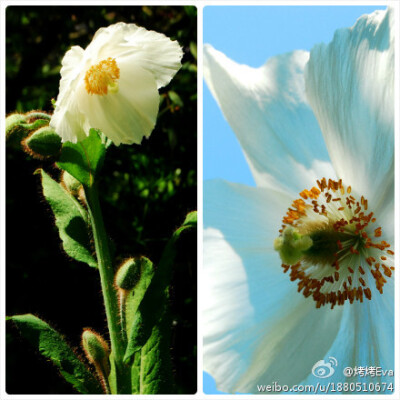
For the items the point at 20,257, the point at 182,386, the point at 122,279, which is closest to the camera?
the point at 122,279

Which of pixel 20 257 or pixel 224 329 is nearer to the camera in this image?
pixel 224 329

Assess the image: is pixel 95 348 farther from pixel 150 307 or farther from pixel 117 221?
pixel 117 221

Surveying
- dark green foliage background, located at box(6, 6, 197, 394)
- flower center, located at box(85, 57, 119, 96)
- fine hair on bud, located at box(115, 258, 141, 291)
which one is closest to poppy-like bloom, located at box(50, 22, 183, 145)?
flower center, located at box(85, 57, 119, 96)

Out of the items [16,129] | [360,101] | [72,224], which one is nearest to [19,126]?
[16,129]

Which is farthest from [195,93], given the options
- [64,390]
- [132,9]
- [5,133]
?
[64,390]

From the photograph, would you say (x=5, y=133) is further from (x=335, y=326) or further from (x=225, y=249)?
(x=335, y=326)

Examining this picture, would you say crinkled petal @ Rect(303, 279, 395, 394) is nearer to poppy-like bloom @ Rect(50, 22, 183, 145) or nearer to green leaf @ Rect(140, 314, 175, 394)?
green leaf @ Rect(140, 314, 175, 394)
